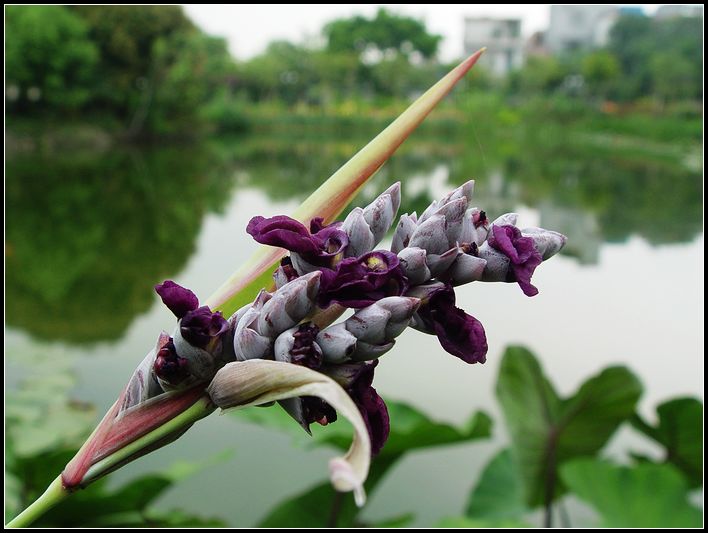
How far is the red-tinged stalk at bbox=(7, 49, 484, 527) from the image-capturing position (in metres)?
0.40

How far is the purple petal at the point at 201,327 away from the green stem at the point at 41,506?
12 cm

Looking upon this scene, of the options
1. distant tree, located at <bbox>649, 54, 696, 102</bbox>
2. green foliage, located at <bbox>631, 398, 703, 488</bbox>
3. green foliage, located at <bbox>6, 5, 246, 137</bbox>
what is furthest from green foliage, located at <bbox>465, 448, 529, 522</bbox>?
distant tree, located at <bbox>649, 54, 696, 102</bbox>

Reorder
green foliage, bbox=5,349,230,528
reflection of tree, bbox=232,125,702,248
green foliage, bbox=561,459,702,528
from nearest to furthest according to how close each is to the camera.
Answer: green foliage, bbox=5,349,230,528 → green foliage, bbox=561,459,702,528 → reflection of tree, bbox=232,125,702,248

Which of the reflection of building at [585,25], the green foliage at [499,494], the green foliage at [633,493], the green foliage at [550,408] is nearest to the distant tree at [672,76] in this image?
the reflection of building at [585,25]

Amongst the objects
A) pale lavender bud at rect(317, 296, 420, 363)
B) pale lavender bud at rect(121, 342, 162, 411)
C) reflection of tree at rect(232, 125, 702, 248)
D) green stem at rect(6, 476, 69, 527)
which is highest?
pale lavender bud at rect(317, 296, 420, 363)

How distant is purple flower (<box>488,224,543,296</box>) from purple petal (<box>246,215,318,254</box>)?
109 mm

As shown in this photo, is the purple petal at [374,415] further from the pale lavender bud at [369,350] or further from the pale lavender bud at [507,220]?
the pale lavender bud at [507,220]

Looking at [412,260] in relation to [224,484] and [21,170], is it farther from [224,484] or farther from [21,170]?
[21,170]

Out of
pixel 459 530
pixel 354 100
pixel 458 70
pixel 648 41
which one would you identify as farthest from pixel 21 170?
pixel 648 41

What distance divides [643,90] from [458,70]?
28.2m

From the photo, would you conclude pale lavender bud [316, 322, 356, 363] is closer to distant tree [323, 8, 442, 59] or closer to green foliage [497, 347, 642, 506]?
green foliage [497, 347, 642, 506]

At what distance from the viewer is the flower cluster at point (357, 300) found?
0.36 meters

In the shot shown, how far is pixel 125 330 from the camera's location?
22.2ft

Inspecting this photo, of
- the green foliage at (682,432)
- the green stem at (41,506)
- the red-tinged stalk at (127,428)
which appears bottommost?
the green foliage at (682,432)
